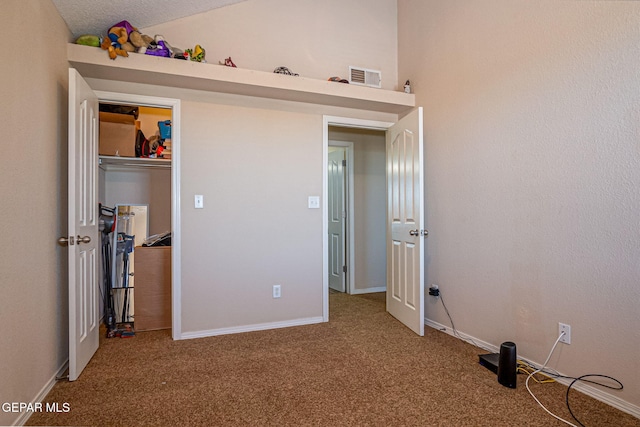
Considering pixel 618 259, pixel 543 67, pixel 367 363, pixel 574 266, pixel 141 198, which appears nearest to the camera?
pixel 618 259

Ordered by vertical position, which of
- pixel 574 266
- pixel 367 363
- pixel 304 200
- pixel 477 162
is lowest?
pixel 367 363

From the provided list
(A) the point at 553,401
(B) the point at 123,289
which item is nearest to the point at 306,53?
(B) the point at 123,289

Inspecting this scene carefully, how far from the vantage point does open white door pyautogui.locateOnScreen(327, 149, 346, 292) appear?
4496mm

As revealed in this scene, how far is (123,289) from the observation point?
322 centimetres

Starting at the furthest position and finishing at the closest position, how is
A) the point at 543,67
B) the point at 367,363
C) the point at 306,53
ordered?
the point at 306,53
the point at 367,363
the point at 543,67

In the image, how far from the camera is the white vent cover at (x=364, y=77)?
324 centimetres

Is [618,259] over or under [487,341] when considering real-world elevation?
over

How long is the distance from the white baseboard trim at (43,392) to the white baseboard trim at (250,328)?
2.68 feet

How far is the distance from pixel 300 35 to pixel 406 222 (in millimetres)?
2042

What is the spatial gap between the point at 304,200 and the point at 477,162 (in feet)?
5.00

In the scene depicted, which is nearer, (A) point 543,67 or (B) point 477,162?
(A) point 543,67

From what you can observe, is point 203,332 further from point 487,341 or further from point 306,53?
point 306,53

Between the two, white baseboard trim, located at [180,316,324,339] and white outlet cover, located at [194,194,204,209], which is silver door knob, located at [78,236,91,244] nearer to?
white outlet cover, located at [194,194,204,209]

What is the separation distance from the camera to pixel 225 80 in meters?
2.56
